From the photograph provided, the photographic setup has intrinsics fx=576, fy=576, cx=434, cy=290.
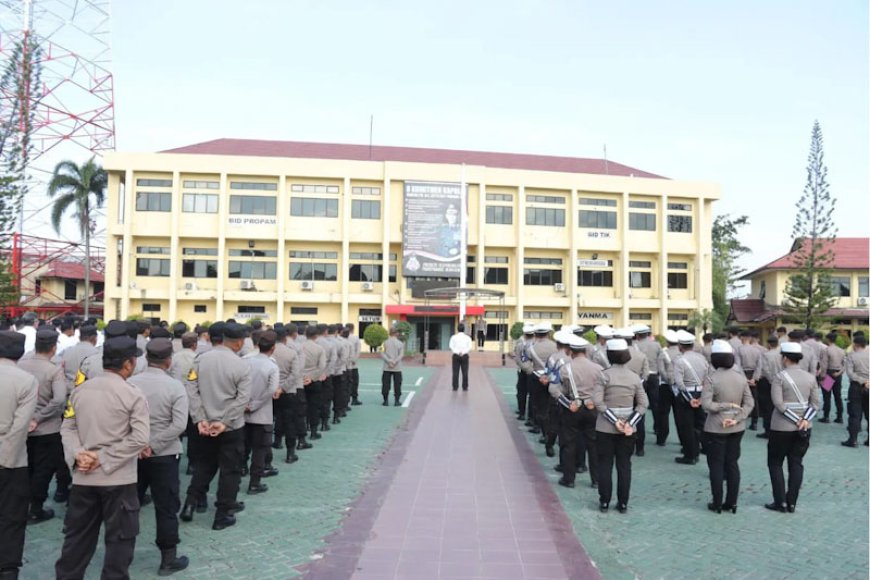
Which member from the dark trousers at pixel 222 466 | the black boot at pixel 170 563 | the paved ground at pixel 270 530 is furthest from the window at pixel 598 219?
the black boot at pixel 170 563

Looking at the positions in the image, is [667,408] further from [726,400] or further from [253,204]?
[253,204]

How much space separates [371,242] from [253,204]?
747 cm

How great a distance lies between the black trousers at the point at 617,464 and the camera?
5.61 metres

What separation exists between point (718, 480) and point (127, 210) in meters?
35.9

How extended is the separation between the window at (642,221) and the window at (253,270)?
2293 cm

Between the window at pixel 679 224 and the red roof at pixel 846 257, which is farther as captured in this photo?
the window at pixel 679 224

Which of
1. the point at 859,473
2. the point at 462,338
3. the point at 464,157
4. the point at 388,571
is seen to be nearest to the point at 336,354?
the point at 462,338

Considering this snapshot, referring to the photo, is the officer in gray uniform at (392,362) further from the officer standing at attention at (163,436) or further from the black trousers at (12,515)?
the black trousers at (12,515)

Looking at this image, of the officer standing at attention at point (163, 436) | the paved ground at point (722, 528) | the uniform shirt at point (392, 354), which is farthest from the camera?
the uniform shirt at point (392, 354)

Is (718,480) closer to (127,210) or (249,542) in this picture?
(249,542)

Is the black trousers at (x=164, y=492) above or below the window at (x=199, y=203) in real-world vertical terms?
below

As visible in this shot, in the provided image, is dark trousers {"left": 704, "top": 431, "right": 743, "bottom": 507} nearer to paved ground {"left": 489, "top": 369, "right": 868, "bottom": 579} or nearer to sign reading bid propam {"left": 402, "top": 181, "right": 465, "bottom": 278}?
paved ground {"left": 489, "top": 369, "right": 868, "bottom": 579}

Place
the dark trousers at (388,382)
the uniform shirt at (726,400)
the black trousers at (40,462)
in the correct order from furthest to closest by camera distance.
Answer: the dark trousers at (388,382) < the uniform shirt at (726,400) < the black trousers at (40,462)

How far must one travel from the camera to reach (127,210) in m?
34.0
